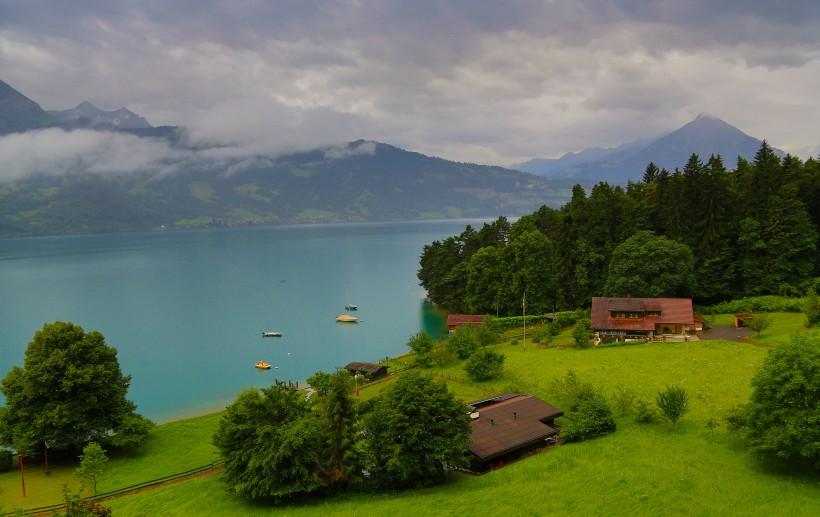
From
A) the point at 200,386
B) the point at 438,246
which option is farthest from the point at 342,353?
the point at 438,246

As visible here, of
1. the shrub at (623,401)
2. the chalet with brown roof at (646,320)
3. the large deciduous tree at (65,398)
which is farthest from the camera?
the chalet with brown roof at (646,320)

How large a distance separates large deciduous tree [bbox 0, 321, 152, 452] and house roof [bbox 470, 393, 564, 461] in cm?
2097

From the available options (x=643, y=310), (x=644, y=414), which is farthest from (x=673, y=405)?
(x=643, y=310)

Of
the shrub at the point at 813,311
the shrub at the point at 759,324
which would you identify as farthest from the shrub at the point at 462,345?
the shrub at the point at 813,311

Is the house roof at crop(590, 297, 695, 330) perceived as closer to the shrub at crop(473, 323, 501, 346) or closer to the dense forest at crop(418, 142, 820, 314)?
the dense forest at crop(418, 142, 820, 314)

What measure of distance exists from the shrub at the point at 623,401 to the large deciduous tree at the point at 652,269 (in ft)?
84.1

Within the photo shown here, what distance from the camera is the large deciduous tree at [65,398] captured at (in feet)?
97.2

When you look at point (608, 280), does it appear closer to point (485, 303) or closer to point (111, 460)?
point (485, 303)

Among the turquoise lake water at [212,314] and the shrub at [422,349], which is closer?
the shrub at [422,349]

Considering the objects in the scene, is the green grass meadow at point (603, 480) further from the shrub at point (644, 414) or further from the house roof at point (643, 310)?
the house roof at point (643, 310)

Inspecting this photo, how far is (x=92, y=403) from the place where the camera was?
3081cm

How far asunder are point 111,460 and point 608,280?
162ft

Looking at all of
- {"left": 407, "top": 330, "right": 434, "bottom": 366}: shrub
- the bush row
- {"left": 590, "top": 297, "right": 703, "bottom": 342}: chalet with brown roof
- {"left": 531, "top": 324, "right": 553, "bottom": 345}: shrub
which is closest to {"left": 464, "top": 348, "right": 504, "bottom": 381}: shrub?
{"left": 407, "top": 330, "right": 434, "bottom": 366}: shrub

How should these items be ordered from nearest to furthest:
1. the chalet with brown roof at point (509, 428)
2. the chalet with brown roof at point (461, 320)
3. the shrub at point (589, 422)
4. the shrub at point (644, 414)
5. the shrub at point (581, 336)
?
1. the chalet with brown roof at point (509, 428)
2. the shrub at point (589, 422)
3. the shrub at point (644, 414)
4. the shrub at point (581, 336)
5. the chalet with brown roof at point (461, 320)
